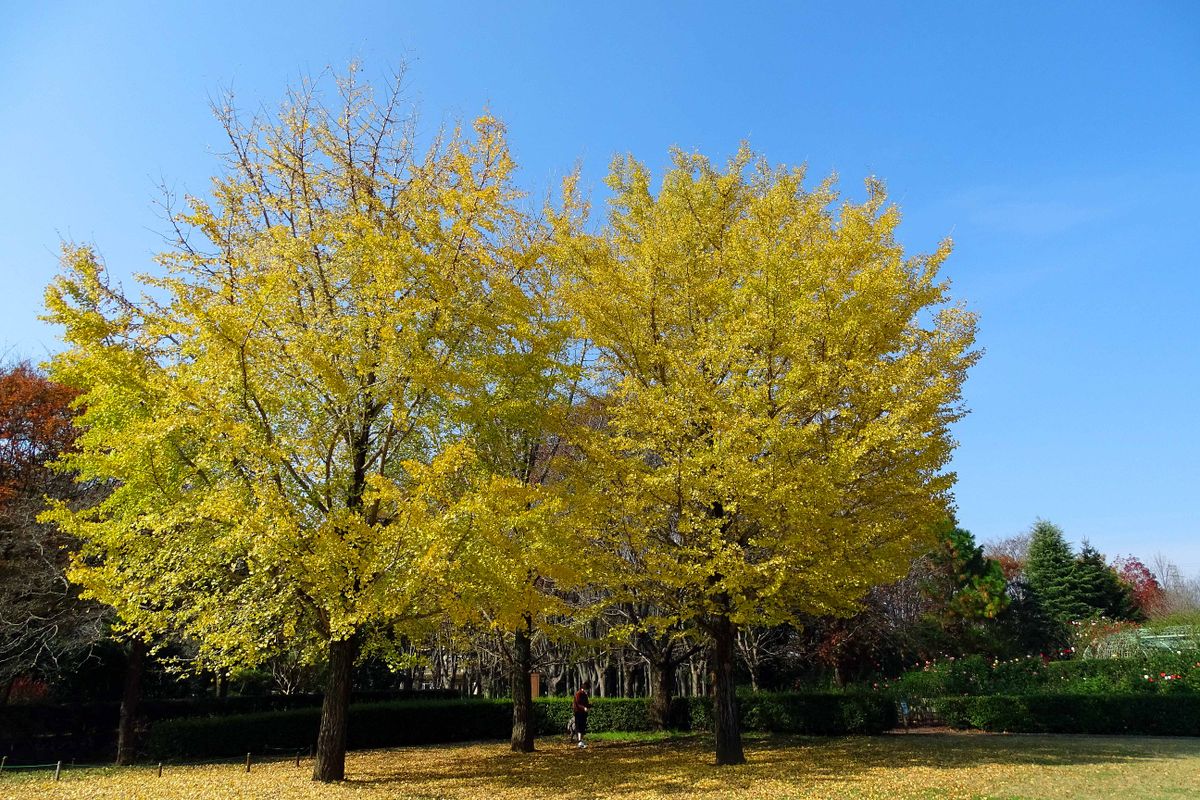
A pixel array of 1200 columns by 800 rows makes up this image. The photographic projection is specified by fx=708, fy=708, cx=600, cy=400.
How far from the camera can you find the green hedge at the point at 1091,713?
14633 millimetres

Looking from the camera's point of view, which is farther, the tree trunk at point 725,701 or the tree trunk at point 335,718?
the tree trunk at point 725,701

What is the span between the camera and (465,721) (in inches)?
717

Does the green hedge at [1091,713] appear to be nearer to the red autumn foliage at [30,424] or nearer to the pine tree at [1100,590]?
the pine tree at [1100,590]

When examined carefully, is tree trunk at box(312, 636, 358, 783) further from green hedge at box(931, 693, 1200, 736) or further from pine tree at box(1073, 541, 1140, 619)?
pine tree at box(1073, 541, 1140, 619)

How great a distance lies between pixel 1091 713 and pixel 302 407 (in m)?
16.8

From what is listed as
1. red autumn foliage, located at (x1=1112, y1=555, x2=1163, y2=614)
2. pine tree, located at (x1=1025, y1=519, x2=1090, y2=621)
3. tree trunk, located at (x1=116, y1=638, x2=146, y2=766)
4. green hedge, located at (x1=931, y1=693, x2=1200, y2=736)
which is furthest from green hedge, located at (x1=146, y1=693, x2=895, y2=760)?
red autumn foliage, located at (x1=1112, y1=555, x2=1163, y2=614)

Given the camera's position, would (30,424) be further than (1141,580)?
No

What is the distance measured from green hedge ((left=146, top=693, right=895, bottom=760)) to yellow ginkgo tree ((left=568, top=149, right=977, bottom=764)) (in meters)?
5.57

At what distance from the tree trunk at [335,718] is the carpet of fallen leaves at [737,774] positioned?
309mm

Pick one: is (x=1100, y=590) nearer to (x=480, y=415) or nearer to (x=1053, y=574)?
(x=1053, y=574)

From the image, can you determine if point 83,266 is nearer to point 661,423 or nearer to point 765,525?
point 661,423

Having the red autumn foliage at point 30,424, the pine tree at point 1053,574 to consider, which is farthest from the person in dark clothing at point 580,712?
the pine tree at point 1053,574

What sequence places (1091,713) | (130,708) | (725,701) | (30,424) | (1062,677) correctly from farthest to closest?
1. (30,424)
2. (1062,677)
3. (1091,713)
4. (130,708)
5. (725,701)

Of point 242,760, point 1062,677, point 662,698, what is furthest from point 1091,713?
point 242,760
